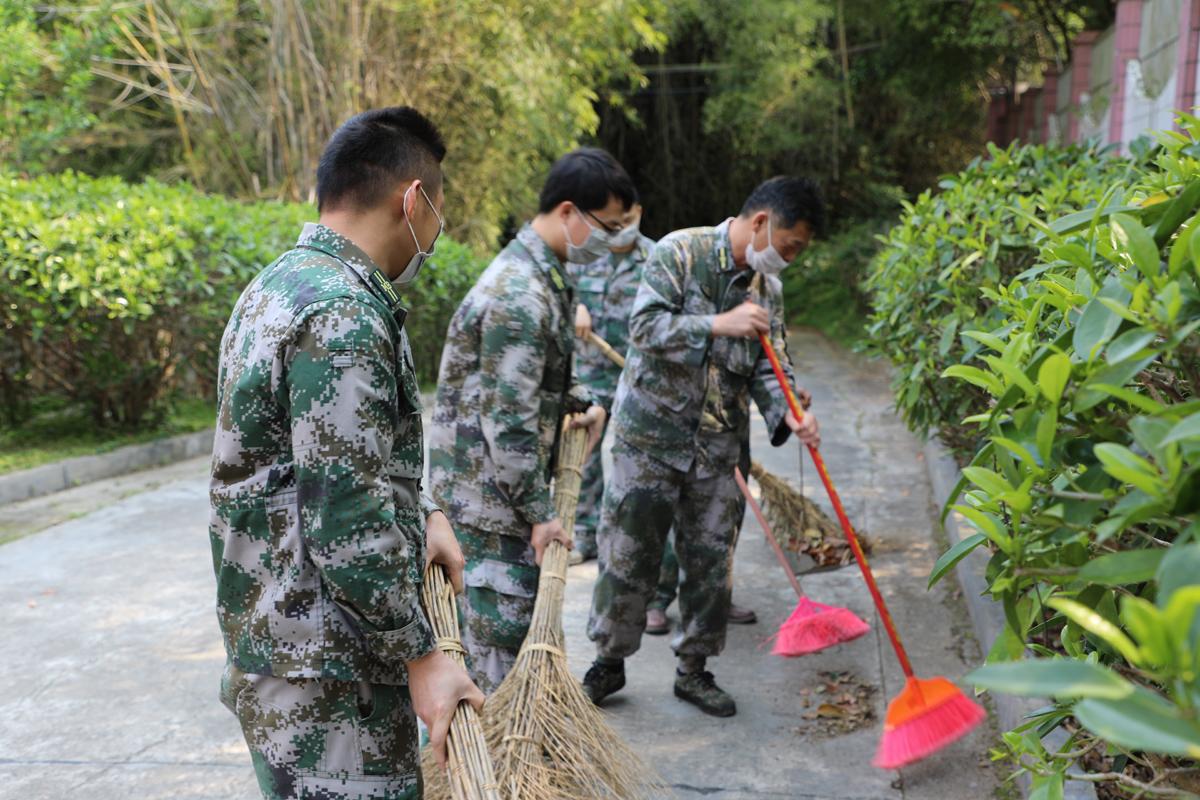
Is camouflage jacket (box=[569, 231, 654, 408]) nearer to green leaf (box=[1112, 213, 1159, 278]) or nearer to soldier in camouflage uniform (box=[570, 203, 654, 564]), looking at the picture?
soldier in camouflage uniform (box=[570, 203, 654, 564])

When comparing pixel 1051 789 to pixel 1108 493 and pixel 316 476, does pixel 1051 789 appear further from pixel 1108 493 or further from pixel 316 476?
pixel 316 476

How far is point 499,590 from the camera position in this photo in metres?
3.29

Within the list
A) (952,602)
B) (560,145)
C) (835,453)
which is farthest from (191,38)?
(952,602)

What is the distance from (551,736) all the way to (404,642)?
3.26 ft

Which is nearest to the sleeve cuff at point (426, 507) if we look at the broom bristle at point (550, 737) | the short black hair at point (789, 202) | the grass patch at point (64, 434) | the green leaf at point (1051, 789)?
the broom bristle at point (550, 737)

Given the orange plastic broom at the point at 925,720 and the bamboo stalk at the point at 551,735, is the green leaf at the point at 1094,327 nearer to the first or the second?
the orange plastic broom at the point at 925,720

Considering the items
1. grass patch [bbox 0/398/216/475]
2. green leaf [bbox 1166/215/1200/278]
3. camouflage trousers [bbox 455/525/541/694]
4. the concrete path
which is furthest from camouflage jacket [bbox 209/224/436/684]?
grass patch [bbox 0/398/216/475]

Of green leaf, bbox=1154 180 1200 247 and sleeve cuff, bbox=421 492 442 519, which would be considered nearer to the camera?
green leaf, bbox=1154 180 1200 247

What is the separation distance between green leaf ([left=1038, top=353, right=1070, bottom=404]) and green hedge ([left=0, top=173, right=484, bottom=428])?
6.48 meters

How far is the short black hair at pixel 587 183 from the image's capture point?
3.47 meters

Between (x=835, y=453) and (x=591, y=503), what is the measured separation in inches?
114

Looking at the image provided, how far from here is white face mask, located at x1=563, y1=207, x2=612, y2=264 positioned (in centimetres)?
347

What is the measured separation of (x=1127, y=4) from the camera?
777cm

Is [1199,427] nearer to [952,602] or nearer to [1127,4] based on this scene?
[952,602]
